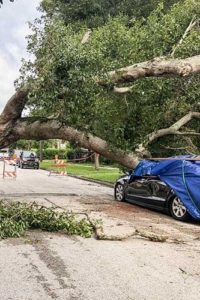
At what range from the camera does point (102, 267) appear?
23.1 feet

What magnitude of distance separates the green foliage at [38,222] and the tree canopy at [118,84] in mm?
5172

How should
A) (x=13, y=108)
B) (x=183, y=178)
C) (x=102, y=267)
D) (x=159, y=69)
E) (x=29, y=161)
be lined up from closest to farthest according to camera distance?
(x=102, y=267) < (x=183, y=178) < (x=159, y=69) < (x=13, y=108) < (x=29, y=161)

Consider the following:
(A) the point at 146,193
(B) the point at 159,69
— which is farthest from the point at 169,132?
(A) the point at 146,193

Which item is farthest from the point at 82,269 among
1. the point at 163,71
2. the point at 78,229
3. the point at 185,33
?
the point at 185,33

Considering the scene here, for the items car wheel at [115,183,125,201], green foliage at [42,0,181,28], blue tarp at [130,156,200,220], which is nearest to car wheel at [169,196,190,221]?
blue tarp at [130,156,200,220]

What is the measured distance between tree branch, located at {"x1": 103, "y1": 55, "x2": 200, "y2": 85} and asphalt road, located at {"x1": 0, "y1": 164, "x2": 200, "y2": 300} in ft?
15.0

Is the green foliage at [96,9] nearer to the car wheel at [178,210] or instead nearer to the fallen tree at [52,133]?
the fallen tree at [52,133]

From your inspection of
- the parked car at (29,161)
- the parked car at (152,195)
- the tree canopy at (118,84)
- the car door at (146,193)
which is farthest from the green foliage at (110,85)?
the parked car at (29,161)

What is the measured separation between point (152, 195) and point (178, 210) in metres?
1.41

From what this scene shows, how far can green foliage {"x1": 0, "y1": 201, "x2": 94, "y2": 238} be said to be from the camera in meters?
9.39

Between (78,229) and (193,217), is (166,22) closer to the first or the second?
(193,217)

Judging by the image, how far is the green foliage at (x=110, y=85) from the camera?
14.5 m

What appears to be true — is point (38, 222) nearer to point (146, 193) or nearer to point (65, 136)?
point (146, 193)

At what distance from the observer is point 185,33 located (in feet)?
59.1
